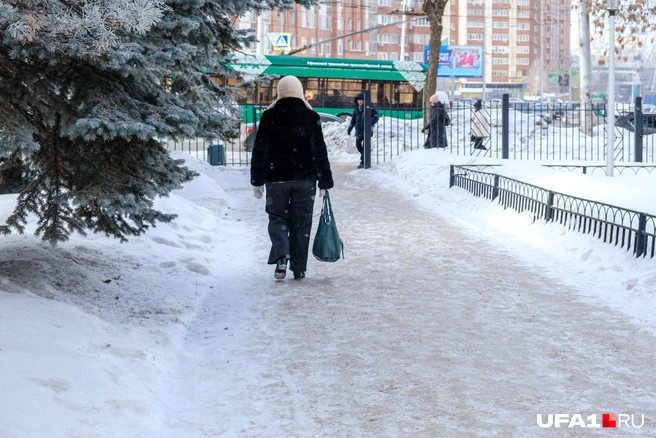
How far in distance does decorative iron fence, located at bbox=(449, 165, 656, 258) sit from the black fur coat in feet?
9.82

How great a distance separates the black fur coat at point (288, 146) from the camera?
328 inches

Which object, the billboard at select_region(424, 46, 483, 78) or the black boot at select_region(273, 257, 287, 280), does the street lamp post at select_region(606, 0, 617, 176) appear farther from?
the billboard at select_region(424, 46, 483, 78)

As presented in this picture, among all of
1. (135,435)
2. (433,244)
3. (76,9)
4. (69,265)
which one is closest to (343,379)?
(135,435)

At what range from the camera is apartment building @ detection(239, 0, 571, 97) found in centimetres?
8981

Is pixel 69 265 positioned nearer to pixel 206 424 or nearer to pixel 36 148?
pixel 36 148

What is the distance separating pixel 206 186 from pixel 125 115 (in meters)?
9.72

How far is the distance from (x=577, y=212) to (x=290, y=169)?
3669 millimetres

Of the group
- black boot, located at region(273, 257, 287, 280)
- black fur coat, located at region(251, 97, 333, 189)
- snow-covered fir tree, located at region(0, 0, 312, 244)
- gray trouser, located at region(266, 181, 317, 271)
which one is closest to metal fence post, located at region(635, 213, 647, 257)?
black fur coat, located at region(251, 97, 333, 189)

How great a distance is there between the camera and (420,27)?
112375mm

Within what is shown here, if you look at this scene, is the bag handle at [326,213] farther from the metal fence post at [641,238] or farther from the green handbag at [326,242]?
the metal fence post at [641,238]

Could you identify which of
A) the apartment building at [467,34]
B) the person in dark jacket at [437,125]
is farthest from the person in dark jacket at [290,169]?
the apartment building at [467,34]

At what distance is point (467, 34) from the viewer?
13400 centimetres

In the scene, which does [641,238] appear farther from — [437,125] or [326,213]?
[437,125]

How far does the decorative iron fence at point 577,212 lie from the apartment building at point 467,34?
204 feet
